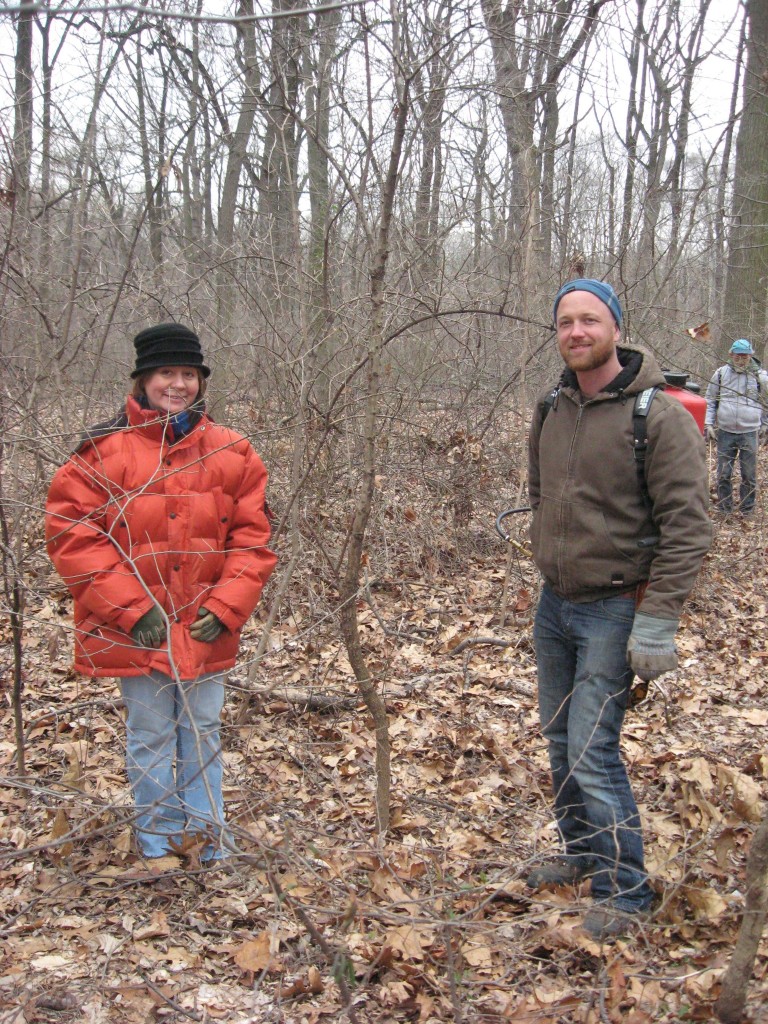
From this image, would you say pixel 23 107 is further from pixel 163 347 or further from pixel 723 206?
pixel 723 206

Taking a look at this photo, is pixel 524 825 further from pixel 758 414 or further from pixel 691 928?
pixel 758 414

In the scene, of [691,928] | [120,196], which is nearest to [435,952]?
[691,928]

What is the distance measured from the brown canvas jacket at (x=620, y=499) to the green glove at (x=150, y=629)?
4.52 feet

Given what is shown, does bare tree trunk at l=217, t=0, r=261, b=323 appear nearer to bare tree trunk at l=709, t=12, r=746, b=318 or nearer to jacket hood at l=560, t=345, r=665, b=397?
jacket hood at l=560, t=345, r=665, b=397

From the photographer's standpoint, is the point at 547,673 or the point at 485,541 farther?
the point at 485,541

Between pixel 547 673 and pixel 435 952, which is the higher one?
pixel 547 673

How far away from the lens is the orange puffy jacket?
9.78ft

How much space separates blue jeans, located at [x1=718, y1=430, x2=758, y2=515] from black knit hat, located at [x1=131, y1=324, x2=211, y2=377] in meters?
6.31

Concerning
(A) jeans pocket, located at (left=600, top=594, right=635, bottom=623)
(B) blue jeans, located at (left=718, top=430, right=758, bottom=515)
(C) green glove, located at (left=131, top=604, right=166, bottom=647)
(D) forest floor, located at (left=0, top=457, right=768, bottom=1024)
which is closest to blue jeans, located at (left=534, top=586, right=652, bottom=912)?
(A) jeans pocket, located at (left=600, top=594, right=635, bottom=623)

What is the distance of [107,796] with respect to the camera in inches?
148

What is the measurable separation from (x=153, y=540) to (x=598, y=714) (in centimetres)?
169

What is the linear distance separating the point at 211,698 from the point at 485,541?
4513 millimetres

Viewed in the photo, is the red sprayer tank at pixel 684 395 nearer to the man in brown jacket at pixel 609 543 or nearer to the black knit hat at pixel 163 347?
the man in brown jacket at pixel 609 543

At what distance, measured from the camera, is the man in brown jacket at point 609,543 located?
2508mm
